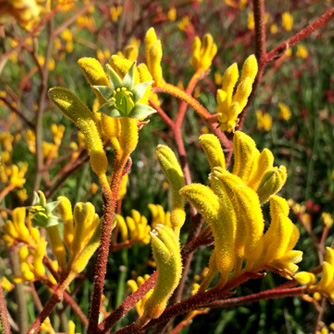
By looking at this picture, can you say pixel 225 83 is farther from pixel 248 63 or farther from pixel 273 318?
pixel 273 318

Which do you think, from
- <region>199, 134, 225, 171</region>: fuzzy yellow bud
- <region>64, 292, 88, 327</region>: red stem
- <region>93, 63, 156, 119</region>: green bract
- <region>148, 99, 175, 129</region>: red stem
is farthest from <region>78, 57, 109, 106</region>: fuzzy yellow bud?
<region>64, 292, 88, 327</region>: red stem

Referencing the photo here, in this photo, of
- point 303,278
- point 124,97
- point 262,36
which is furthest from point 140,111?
point 262,36

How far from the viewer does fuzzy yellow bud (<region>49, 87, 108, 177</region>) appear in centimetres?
39

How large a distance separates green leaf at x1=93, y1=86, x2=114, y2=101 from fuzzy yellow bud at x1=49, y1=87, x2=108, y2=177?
4cm

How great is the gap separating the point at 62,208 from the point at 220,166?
0.64ft

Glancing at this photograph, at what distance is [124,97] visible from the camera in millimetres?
353

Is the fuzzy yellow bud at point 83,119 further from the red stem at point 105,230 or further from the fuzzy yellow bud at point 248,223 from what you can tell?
the fuzzy yellow bud at point 248,223

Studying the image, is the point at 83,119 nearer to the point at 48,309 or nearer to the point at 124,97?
the point at 124,97

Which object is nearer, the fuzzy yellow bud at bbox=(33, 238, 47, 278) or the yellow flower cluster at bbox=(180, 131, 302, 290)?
the yellow flower cluster at bbox=(180, 131, 302, 290)

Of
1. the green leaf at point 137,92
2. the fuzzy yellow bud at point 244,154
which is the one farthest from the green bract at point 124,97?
the fuzzy yellow bud at point 244,154

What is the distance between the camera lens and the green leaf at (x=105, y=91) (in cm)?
36

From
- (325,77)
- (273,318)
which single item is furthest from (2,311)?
(325,77)

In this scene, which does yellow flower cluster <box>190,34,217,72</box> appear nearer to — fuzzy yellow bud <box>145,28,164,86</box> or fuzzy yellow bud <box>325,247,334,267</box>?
fuzzy yellow bud <box>145,28,164,86</box>

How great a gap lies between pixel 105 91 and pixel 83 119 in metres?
0.04
